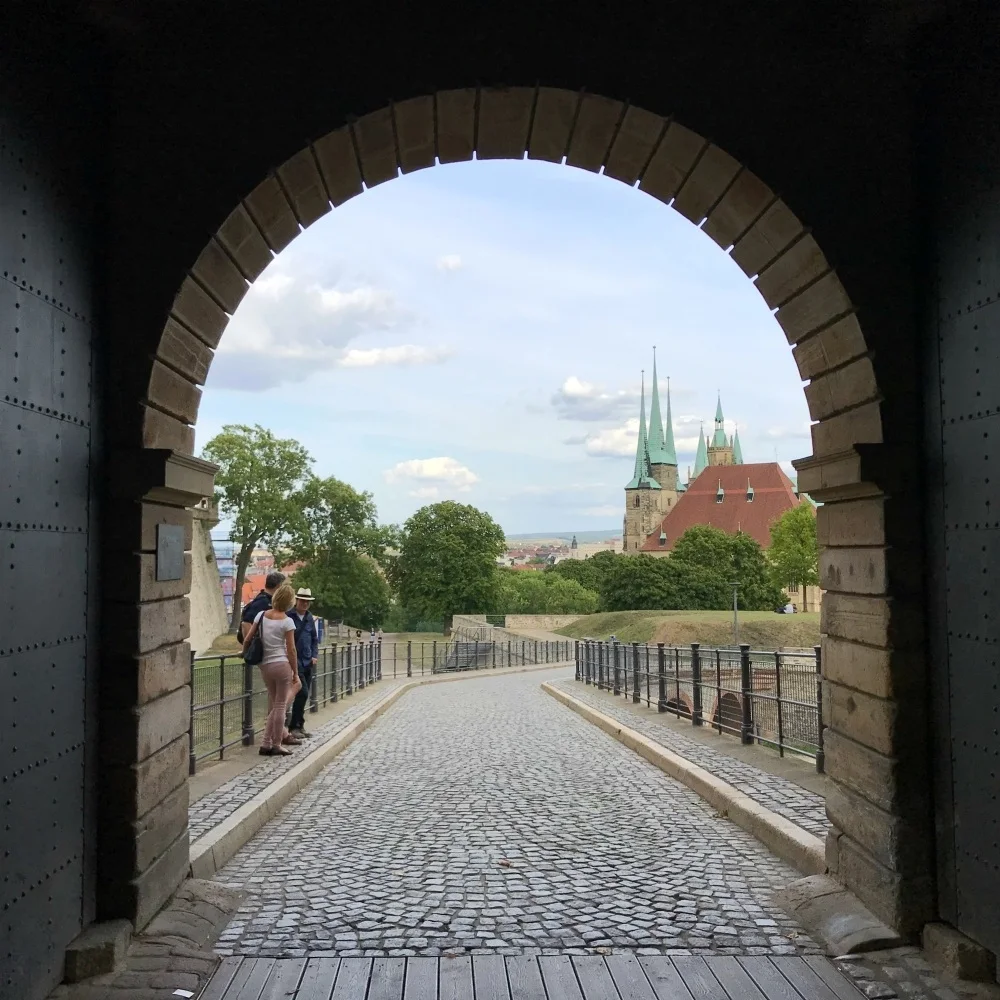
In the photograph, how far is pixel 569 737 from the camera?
12.4 meters

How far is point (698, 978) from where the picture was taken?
403 centimetres

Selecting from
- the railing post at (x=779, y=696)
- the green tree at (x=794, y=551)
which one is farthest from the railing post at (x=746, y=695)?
the green tree at (x=794, y=551)

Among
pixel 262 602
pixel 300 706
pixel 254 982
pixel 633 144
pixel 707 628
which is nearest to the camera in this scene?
pixel 254 982

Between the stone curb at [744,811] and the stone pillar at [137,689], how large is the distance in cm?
340

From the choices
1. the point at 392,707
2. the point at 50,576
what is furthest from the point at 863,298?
the point at 392,707

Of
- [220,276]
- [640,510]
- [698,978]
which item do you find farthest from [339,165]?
[640,510]

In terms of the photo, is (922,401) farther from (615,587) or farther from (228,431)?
(615,587)

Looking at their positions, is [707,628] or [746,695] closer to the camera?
[746,695]

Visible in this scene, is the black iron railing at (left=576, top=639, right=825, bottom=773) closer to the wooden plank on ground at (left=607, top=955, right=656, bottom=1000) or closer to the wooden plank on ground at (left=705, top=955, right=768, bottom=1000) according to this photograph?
the wooden plank on ground at (left=705, top=955, right=768, bottom=1000)

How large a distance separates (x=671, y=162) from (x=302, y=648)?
683 cm

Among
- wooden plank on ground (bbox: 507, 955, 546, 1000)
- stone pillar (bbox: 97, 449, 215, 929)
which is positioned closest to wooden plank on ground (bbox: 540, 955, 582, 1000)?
wooden plank on ground (bbox: 507, 955, 546, 1000)

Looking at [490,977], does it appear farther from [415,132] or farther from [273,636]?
[273,636]

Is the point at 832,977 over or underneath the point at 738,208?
underneath

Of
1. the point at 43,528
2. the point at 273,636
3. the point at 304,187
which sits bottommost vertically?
the point at 273,636
